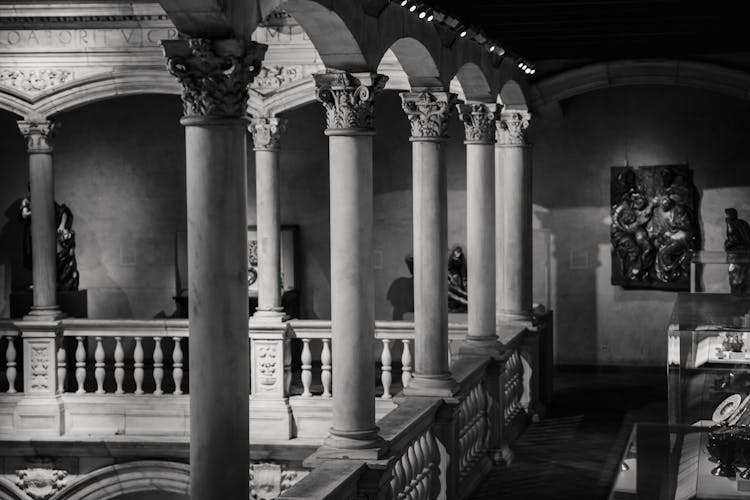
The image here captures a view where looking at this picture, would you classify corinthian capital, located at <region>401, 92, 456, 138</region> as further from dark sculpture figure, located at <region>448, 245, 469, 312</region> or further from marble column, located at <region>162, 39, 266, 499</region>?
dark sculpture figure, located at <region>448, 245, 469, 312</region>

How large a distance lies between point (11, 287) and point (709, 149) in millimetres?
10511

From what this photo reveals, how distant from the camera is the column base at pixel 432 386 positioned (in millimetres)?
9031

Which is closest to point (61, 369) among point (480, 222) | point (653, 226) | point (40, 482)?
point (40, 482)

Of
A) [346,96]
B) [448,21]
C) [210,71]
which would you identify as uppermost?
[448,21]

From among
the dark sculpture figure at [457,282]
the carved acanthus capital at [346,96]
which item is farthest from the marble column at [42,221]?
the carved acanthus capital at [346,96]

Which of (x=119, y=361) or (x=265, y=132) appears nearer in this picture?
(x=119, y=361)

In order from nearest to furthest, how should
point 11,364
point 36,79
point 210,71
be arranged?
point 210,71, point 11,364, point 36,79

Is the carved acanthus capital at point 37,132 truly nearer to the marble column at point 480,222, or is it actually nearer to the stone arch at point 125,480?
the stone arch at point 125,480

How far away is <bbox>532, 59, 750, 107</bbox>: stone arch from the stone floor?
3.79m

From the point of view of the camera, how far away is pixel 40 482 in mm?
12836

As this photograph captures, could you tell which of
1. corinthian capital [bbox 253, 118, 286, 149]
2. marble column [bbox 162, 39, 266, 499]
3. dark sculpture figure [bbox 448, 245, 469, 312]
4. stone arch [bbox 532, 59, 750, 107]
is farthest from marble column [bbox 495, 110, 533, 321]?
marble column [bbox 162, 39, 266, 499]

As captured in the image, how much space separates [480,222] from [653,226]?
20.8 ft

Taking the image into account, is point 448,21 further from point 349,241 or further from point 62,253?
point 62,253

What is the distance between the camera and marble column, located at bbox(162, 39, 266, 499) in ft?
17.7
